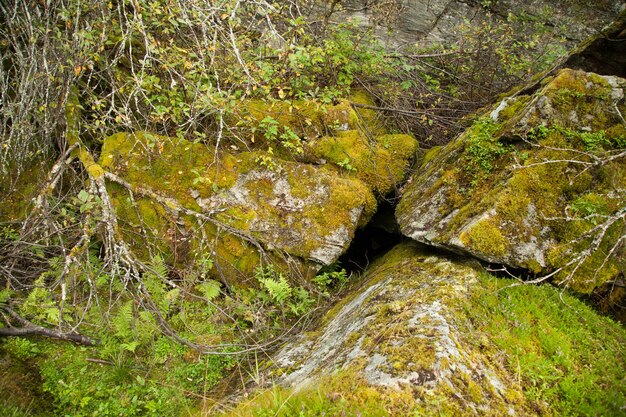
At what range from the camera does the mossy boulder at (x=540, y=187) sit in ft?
12.0

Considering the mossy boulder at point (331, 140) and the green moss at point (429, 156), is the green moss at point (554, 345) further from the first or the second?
the mossy boulder at point (331, 140)

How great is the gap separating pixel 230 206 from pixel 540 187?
137 inches

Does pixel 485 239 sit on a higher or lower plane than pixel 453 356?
higher

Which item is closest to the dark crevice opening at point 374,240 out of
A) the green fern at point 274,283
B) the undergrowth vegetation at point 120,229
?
the undergrowth vegetation at point 120,229

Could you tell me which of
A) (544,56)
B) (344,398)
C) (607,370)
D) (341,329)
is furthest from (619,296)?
(544,56)

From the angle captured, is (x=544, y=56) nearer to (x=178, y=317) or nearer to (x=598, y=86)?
(x=598, y=86)

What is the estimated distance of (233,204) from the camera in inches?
193

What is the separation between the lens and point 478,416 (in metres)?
2.39

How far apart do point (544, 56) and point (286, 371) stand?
28.2ft

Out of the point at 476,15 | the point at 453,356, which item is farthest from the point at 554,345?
the point at 476,15

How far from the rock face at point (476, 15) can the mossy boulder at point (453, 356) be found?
7.49 m

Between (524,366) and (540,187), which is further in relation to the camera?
(540,187)

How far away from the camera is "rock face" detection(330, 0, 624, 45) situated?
30.5 ft

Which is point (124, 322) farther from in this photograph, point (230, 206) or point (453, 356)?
point (453, 356)
